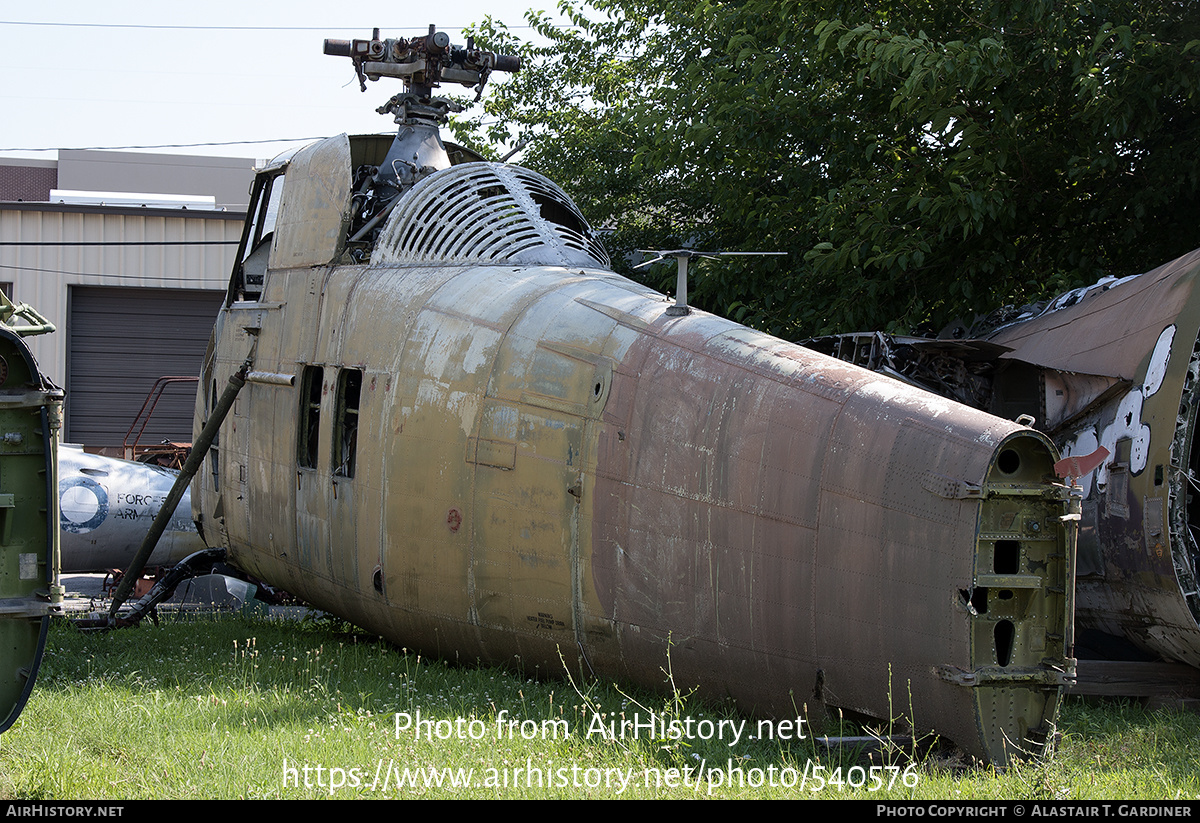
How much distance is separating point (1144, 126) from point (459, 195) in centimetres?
588

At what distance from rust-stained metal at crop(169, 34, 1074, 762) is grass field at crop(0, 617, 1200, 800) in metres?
0.26

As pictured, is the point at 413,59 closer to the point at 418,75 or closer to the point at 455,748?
the point at 418,75

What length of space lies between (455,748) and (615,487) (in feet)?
5.10

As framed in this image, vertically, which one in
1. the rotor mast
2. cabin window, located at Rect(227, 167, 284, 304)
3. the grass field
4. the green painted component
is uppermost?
the rotor mast

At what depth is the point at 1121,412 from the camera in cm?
696

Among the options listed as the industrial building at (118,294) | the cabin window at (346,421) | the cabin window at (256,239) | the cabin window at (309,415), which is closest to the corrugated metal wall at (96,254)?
the industrial building at (118,294)

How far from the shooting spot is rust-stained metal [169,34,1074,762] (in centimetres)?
488

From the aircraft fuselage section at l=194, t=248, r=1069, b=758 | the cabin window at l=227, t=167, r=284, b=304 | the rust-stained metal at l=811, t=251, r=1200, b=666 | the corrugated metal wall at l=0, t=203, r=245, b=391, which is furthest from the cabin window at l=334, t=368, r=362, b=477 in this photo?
the corrugated metal wall at l=0, t=203, r=245, b=391

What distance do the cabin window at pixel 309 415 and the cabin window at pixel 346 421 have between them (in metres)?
0.36

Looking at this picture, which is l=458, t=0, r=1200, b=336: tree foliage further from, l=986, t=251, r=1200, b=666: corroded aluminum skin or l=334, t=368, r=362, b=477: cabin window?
l=334, t=368, r=362, b=477: cabin window

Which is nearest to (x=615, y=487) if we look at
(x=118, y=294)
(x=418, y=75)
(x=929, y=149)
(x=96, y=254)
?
(x=418, y=75)

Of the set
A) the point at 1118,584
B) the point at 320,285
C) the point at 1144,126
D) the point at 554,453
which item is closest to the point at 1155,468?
the point at 1118,584

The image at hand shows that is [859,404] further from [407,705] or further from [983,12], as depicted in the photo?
[983,12]

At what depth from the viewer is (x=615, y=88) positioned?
17.3 metres
